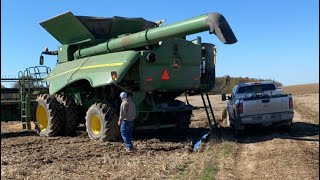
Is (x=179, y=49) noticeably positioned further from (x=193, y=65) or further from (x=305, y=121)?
(x=305, y=121)

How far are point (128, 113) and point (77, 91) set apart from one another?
3.43m

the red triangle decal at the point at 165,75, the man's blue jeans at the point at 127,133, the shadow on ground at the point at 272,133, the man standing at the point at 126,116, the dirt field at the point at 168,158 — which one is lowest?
the dirt field at the point at 168,158

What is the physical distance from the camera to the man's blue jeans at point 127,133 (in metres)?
11.0

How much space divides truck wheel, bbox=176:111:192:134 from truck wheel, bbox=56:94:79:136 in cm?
298

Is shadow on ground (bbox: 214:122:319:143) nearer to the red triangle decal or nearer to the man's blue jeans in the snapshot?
the red triangle decal

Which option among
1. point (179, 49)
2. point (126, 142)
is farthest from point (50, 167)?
point (179, 49)

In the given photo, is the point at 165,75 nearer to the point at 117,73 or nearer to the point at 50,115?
the point at 117,73

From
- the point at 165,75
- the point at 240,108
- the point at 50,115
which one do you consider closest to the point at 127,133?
the point at 165,75

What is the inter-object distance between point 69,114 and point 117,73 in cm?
297

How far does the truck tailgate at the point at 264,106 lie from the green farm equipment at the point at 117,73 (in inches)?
45.7

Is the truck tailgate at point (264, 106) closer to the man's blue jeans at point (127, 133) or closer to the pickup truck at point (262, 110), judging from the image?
the pickup truck at point (262, 110)

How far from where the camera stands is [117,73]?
1191 cm

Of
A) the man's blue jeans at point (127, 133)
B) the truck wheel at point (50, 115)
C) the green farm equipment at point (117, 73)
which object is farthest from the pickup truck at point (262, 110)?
the truck wheel at point (50, 115)

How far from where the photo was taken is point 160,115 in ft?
45.8
